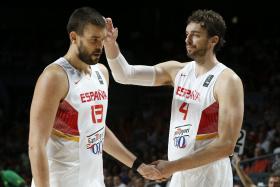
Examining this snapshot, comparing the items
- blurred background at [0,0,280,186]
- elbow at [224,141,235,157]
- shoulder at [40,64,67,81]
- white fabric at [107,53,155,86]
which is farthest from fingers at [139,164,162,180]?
blurred background at [0,0,280,186]

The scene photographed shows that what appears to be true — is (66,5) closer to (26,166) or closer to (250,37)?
(250,37)

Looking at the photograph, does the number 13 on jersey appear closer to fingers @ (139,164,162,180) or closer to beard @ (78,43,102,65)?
beard @ (78,43,102,65)

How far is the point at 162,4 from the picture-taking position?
22.3 metres

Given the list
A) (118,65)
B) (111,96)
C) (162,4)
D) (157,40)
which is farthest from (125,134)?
(118,65)

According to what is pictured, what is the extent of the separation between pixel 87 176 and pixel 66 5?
61.5 ft

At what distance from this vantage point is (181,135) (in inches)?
175

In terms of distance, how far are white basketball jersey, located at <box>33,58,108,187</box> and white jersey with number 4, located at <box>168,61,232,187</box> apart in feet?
2.07

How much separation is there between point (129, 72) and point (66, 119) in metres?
1.02

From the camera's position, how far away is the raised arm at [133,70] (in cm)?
480

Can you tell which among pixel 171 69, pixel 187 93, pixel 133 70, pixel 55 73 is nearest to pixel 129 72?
pixel 133 70

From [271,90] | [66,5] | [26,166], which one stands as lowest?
[26,166]

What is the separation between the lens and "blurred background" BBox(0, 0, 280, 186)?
14617 millimetres

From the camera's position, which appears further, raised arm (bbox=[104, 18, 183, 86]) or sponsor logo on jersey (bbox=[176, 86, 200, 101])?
raised arm (bbox=[104, 18, 183, 86])

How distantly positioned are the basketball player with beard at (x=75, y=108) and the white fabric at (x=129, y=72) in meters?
0.67
